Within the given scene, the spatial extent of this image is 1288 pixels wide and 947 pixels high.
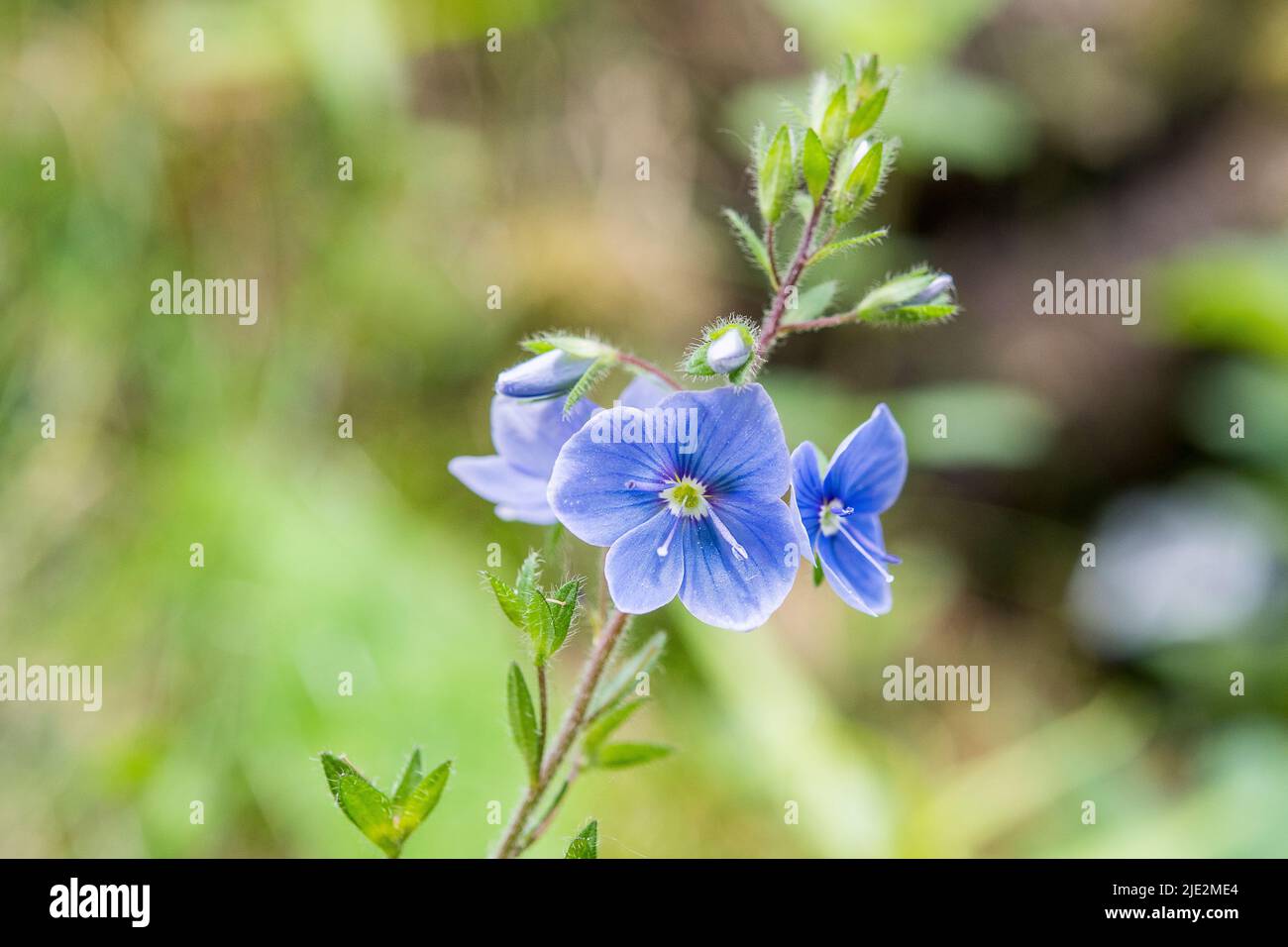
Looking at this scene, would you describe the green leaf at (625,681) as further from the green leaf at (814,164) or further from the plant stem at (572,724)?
the green leaf at (814,164)

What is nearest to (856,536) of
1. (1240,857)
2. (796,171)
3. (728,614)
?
(728,614)

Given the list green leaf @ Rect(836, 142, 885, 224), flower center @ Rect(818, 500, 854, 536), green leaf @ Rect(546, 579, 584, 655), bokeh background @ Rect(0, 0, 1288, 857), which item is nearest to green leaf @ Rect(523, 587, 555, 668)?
green leaf @ Rect(546, 579, 584, 655)

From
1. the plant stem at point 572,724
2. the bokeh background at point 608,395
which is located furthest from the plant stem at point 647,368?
the bokeh background at point 608,395

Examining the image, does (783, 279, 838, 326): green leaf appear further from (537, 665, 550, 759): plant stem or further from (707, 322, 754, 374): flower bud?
(537, 665, 550, 759): plant stem

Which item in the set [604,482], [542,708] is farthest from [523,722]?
[604,482]

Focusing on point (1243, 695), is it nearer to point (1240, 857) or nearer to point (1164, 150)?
point (1240, 857)
